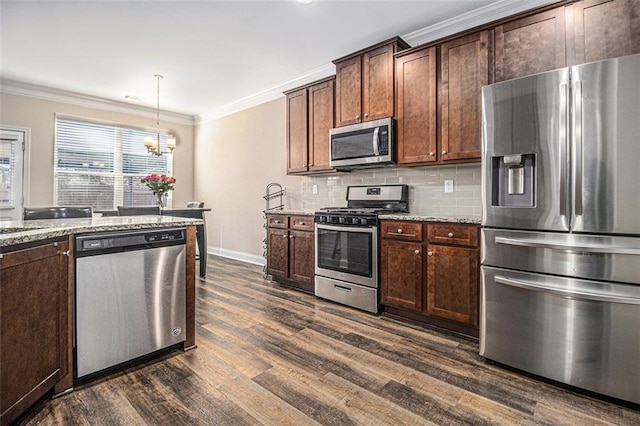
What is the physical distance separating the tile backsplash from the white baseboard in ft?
6.04

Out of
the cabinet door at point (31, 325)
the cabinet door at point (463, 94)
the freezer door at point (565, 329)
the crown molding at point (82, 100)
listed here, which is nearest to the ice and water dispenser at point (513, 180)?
the freezer door at point (565, 329)

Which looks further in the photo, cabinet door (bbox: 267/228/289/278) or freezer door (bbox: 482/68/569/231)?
cabinet door (bbox: 267/228/289/278)

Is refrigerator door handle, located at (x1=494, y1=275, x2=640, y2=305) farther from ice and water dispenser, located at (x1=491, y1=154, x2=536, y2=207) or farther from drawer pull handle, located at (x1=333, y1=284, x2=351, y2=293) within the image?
drawer pull handle, located at (x1=333, y1=284, x2=351, y2=293)

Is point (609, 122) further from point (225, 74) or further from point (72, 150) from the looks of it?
point (72, 150)

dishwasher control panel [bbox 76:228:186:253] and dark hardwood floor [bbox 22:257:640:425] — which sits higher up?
dishwasher control panel [bbox 76:228:186:253]

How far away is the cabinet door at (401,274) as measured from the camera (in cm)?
273

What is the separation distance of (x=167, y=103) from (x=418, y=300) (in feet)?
17.8

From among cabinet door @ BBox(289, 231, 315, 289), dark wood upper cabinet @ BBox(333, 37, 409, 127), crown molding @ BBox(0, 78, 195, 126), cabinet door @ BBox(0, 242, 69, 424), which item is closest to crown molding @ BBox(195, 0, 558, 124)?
dark wood upper cabinet @ BBox(333, 37, 409, 127)

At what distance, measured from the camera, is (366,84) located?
11.0 ft

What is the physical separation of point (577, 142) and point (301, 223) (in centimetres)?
261

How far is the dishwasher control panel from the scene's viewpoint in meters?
1.77

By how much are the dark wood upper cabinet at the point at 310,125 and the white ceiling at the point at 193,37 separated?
0.39 meters

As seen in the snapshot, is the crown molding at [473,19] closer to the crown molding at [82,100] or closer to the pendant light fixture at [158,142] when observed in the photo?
the pendant light fixture at [158,142]

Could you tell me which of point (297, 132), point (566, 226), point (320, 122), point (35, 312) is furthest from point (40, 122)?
point (566, 226)
